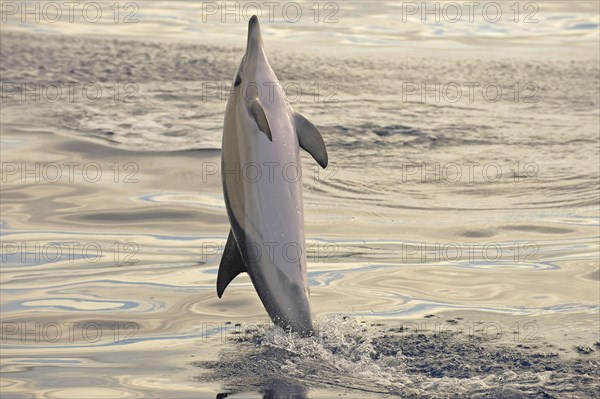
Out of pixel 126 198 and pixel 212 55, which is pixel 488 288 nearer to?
pixel 126 198

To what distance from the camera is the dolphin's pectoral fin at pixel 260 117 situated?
722 cm

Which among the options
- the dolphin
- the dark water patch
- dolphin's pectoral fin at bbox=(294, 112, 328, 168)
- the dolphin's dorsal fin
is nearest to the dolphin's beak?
the dolphin

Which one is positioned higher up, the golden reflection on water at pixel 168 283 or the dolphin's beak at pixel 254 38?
the dolphin's beak at pixel 254 38

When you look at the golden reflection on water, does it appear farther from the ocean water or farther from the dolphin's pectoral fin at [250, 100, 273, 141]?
the dolphin's pectoral fin at [250, 100, 273, 141]

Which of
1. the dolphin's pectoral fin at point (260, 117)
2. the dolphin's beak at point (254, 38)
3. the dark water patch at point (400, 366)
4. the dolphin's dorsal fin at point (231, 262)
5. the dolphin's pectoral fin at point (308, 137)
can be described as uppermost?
the dolphin's beak at point (254, 38)

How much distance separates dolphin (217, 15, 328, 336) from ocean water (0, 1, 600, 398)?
0.72 m

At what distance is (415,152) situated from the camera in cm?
1483

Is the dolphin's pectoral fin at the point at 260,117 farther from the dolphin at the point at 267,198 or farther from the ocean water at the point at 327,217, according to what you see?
the ocean water at the point at 327,217

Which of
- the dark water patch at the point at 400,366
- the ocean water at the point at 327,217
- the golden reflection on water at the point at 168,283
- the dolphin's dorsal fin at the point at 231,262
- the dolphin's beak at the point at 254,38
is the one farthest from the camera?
the golden reflection on water at the point at 168,283

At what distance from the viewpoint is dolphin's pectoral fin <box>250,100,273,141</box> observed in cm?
722

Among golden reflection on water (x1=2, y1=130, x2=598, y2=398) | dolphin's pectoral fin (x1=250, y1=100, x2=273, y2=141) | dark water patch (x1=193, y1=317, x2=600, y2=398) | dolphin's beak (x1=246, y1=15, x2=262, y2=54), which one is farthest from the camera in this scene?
golden reflection on water (x1=2, y1=130, x2=598, y2=398)

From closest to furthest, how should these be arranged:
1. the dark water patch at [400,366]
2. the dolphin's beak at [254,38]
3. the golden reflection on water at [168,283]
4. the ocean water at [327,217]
Result: the dark water patch at [400,366]
the dolphin's beak at [254,38]
the ocean water at [327,217]
the golden reflection on water at [168,283]

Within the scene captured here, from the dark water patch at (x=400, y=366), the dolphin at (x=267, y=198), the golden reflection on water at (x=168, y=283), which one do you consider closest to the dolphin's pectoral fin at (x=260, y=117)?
the dolphin at (x=267, y=198)

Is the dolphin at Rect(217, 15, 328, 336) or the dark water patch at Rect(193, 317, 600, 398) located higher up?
the dolphin at Rect(217, 15, 328, 336)
